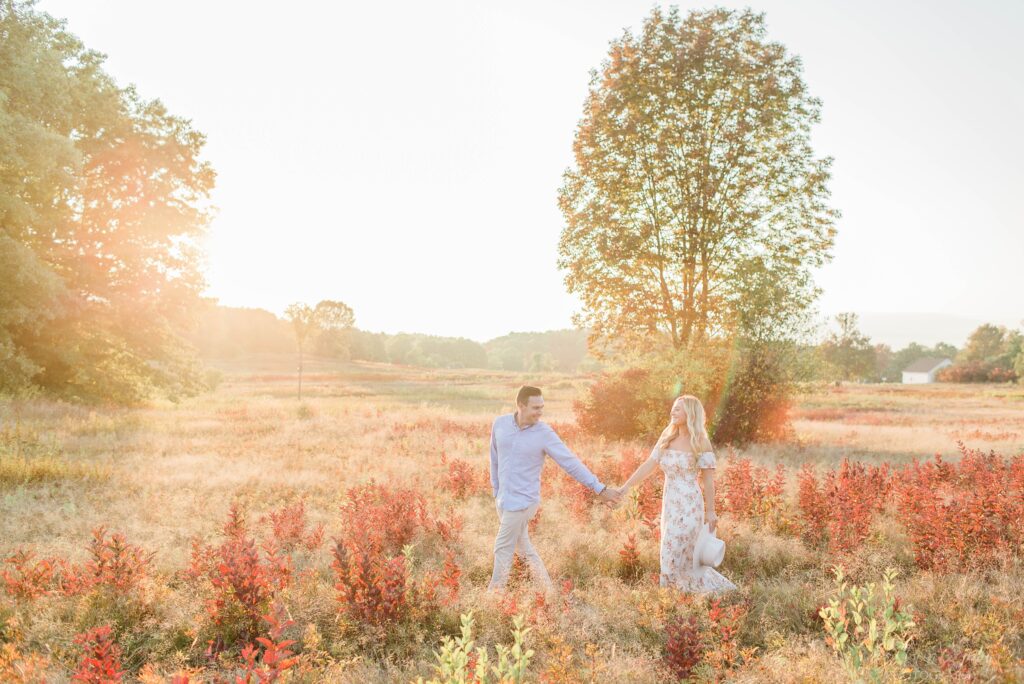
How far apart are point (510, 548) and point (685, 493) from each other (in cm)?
200

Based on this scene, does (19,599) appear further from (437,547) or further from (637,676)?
(637,676)

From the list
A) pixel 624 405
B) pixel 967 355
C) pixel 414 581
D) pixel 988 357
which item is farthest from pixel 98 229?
pixel 967 355

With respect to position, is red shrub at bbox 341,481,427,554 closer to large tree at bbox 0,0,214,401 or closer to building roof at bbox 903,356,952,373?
large tree at bbox 0,0,214,401

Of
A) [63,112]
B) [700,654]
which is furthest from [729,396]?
[63,112]

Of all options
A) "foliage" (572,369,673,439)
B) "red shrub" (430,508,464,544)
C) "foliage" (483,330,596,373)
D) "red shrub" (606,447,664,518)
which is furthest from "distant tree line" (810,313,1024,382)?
"foliage" (483,330,596,373)

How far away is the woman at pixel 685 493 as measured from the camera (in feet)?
20.4

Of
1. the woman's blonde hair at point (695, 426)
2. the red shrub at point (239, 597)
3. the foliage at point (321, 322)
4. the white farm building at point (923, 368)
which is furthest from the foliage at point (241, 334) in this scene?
the white farm building at point (923, 368)

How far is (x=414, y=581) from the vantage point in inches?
229

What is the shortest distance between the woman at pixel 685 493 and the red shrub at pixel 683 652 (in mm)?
1877

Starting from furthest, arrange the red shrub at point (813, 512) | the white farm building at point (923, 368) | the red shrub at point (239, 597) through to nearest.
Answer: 1. the white farm building at point (923, 368)
2. the red shrub at point (813, 512)
3. the red shrub at point (239, 597)

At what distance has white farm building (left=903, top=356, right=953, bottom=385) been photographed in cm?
12262

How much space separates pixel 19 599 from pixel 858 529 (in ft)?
29.7

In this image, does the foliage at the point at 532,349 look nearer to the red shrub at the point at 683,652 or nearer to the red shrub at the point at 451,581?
the red shrub at the point at 451,581

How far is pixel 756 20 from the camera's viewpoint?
18.0 m
